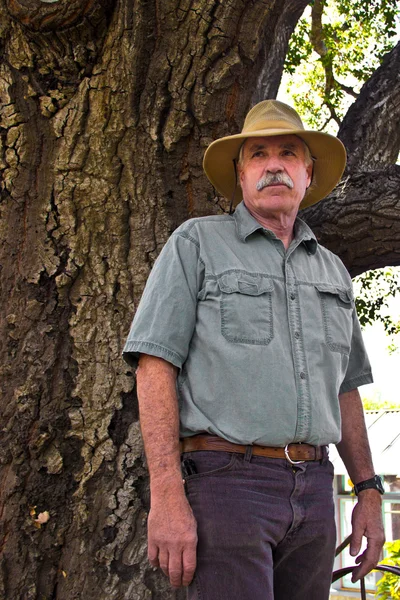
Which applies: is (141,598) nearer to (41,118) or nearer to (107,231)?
(107,231)

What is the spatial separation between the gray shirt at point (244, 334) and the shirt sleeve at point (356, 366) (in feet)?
0.93

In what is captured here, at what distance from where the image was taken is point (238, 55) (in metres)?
3.41

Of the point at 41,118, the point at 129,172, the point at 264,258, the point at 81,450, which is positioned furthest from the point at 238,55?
the point at 81,450

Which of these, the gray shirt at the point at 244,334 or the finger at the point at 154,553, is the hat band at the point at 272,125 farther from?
the finger at the point at 154,553

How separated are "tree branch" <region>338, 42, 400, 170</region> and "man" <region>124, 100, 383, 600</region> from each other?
7.41 ft

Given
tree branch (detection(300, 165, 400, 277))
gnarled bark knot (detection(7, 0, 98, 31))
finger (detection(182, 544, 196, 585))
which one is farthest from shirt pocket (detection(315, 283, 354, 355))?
gnarled bark knot (detection(7, 0, 98, 31))

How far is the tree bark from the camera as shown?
10.2ft

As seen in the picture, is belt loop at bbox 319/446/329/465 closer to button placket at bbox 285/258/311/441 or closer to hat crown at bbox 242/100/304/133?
button placket at bbox 285/258/311/441

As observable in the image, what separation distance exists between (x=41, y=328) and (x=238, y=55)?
1.49m

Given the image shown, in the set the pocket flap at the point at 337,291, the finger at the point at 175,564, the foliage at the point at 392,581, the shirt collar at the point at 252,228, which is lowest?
the foliage at the point at 392,581

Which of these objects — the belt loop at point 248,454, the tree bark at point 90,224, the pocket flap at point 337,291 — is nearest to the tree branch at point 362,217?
the tree bark at point 90,224

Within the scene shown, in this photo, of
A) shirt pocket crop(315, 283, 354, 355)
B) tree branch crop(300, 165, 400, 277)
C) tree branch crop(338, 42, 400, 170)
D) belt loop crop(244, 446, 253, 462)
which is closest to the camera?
belt loop crop(244, 446, 253, 462)

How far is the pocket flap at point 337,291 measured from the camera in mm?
2732

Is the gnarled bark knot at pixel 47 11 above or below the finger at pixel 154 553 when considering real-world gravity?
above
